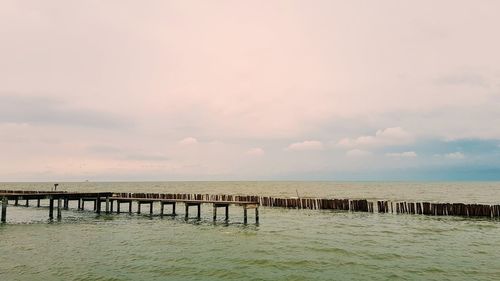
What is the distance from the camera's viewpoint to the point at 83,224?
34.8 metres

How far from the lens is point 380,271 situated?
18125mm

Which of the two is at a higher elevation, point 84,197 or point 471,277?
point 84,197

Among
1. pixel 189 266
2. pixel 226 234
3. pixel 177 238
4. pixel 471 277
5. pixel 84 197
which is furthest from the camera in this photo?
pixel 84 197

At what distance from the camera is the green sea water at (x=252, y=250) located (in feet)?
58.5

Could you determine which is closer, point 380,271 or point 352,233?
point 380,271

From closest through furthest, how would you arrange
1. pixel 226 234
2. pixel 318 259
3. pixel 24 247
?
pixel 318 259, pixel 24 247, pixel 226 234

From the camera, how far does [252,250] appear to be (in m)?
23.0

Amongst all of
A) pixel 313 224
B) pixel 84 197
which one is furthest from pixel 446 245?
pixel 84 197

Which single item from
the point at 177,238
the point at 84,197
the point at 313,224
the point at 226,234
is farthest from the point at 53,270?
the point at 84,197

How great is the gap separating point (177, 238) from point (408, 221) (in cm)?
2311

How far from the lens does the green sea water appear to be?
17828 millimetres

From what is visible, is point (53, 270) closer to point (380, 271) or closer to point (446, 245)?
point (380, 271)

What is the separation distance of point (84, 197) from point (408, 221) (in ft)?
115

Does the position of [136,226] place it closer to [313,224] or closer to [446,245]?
[313,224]
